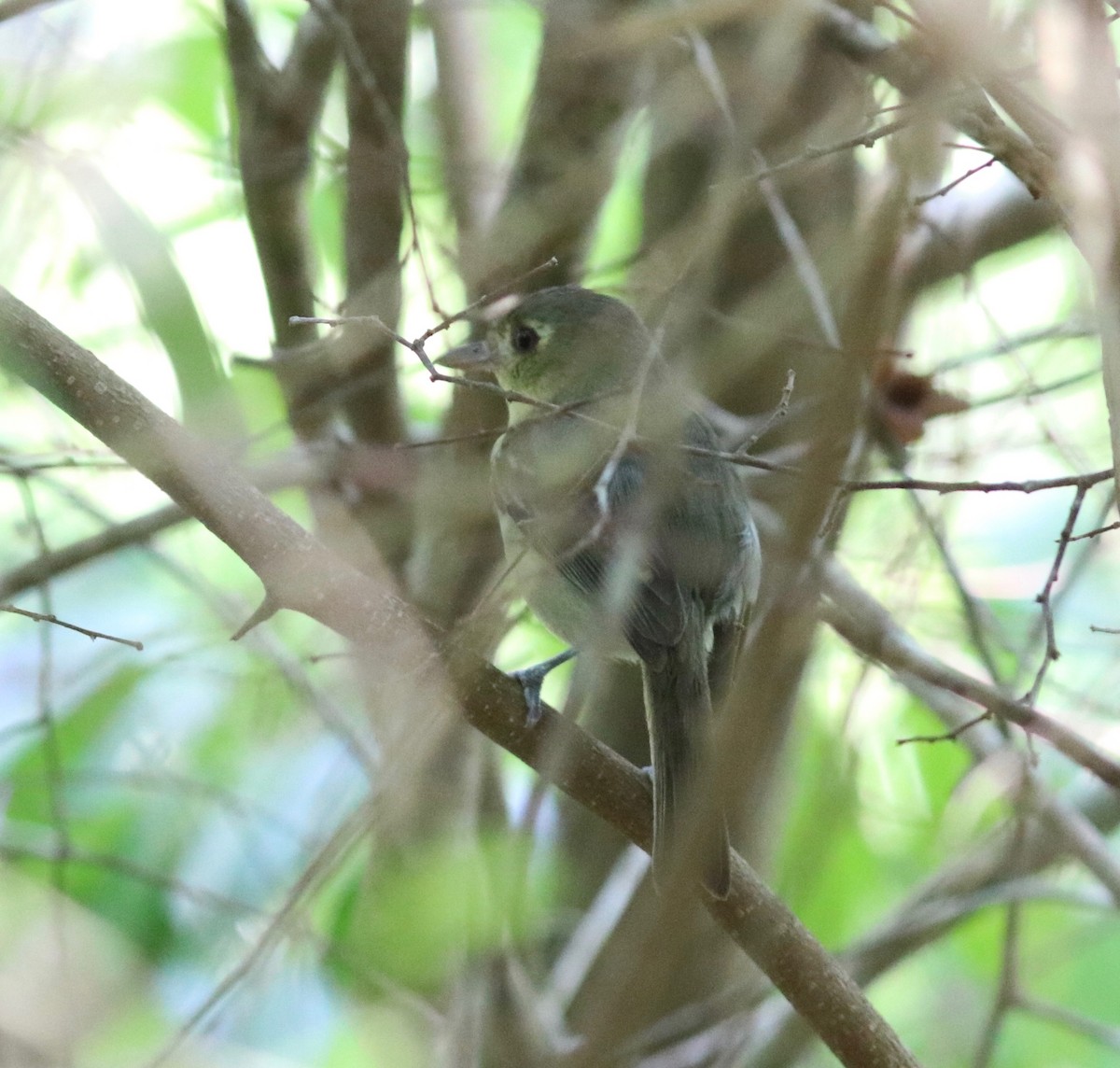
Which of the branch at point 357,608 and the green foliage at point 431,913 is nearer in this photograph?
the branch at point 357,608

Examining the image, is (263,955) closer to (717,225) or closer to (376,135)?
(717,225)

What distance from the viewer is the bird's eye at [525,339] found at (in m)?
3.87

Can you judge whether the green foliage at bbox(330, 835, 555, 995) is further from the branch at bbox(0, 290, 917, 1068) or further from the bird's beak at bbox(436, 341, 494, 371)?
the bird's beak at bbox(436, 341, 494, 371)

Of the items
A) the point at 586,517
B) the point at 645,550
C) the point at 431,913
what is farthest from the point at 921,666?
the point at 431,913

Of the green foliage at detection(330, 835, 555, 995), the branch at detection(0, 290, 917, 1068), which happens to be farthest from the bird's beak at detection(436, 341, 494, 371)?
the branch at detection(0, 290, 917, 1068)

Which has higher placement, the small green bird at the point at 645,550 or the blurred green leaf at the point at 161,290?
the blurred green leaf at the point at 161,290

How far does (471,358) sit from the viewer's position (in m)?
3.94

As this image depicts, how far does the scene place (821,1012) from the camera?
94.5 inches

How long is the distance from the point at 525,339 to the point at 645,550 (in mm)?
1026

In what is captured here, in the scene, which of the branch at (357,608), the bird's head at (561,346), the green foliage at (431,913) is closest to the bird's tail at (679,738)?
the branch at (357,608)

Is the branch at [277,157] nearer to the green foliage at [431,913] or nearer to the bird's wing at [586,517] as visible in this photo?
the bird's wing at [586,517]

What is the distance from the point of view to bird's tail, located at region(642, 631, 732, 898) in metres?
2.39

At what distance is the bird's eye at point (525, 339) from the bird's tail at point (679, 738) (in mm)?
1129

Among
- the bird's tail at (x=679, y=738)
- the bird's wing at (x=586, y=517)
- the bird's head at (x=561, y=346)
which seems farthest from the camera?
the bird's head at (x=561, y=346)
